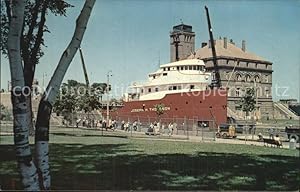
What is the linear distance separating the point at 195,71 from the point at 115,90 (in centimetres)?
131

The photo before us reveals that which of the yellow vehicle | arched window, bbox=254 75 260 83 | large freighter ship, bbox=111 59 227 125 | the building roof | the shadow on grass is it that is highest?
Result: the building roof

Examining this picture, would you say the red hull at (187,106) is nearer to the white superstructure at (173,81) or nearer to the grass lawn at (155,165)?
the white superstructure at (173,81)

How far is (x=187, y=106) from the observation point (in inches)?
302

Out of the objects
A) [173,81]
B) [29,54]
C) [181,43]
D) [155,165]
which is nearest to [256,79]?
[173,81]

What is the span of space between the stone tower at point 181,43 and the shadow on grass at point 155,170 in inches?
60.6

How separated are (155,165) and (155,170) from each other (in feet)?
0.38

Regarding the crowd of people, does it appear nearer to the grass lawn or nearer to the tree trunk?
the grass lawn

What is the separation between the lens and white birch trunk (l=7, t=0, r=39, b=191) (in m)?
5.23

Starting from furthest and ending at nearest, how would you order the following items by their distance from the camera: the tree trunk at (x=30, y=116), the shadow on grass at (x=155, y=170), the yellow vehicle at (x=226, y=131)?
the yellow vehicle at (x=226, y=131)
the shadow on grass at (x=155, y=170)
the tree trunk at (x=30, y=116)

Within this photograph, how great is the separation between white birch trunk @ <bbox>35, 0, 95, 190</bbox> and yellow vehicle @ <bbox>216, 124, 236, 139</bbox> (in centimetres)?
304

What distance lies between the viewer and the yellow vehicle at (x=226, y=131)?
7477 millimetres

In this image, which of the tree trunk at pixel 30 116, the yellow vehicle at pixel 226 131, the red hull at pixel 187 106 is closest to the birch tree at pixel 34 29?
the tree trunk at pixel 30 116

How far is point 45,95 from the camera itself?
18.4ft

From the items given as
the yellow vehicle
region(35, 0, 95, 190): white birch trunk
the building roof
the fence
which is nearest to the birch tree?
region(35, 0, 95, 190): white birch trunk
